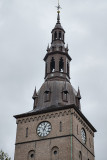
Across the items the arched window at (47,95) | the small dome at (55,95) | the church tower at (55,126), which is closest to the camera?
the church tower at (55,126)

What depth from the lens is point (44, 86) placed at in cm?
6456

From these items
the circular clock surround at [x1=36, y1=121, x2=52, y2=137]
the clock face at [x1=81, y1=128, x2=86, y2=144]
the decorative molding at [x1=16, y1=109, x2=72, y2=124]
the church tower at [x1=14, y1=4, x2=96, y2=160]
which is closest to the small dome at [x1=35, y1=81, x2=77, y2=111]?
the church tower at [x1=14, y1=4, x2=96, y2=160]

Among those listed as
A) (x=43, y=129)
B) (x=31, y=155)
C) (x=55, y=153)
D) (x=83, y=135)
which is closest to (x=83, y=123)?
(x=83, y=135)

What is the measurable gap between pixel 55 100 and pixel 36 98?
3611mm

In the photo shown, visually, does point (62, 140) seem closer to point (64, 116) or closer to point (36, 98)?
point (64, 116)

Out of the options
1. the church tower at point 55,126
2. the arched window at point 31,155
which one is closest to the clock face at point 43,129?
the church tower at point 55,126

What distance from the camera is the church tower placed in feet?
190

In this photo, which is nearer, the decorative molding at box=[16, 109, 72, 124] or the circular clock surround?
the circular clock surround

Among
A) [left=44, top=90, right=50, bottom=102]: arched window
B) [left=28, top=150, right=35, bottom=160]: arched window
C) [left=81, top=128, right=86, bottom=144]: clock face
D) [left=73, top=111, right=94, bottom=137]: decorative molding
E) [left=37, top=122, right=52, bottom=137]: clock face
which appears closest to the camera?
[left=28, top=150, right=35, bottom=160]: arched window

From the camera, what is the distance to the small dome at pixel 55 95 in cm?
6203

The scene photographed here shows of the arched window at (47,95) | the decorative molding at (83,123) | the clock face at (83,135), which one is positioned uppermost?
the arched window at (47,95)

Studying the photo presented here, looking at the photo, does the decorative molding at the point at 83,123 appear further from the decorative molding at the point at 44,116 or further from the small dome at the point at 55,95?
the small dome at the point at 55,95

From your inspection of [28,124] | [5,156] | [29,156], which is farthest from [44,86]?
[5,156]

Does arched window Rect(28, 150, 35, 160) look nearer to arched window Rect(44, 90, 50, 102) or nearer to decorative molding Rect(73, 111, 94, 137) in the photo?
decorative molding Rect(73, 111, 94, 137)
